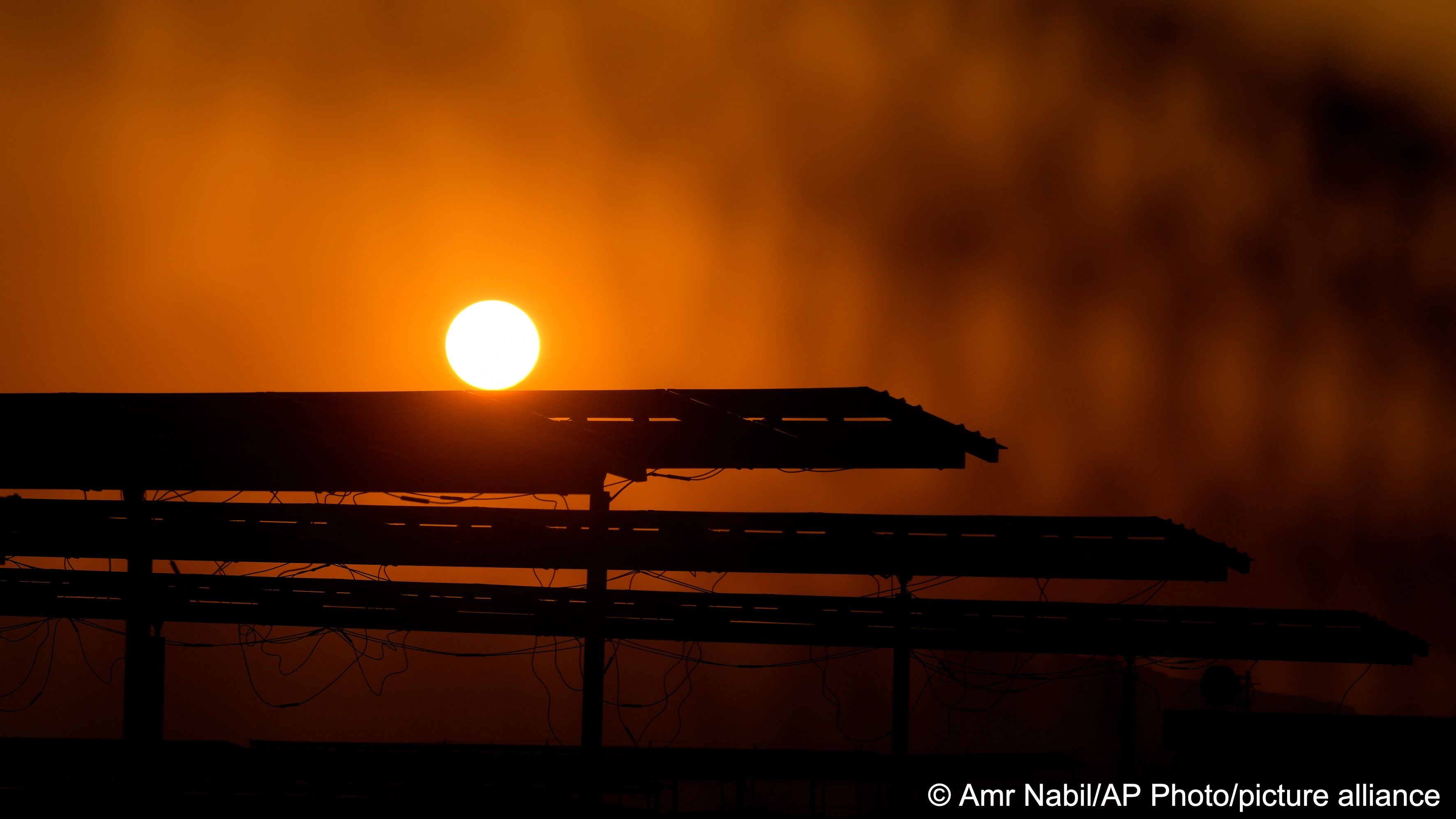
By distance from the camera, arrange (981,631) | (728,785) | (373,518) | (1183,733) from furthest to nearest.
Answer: (728,785) → (981,631) → (373,518) → (1183,733)

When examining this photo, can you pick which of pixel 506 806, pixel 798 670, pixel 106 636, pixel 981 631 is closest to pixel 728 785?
pixel 798 670

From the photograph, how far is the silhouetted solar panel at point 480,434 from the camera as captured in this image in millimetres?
7578

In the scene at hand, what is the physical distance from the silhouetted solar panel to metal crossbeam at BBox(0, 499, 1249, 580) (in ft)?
4.57

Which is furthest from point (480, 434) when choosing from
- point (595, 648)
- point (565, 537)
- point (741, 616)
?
point (741, 616)

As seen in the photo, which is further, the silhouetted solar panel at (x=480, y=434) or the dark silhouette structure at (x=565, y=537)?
the dark silhouette structure at (x=565, y=537)

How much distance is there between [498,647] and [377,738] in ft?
21.6

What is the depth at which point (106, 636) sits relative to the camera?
32.5m

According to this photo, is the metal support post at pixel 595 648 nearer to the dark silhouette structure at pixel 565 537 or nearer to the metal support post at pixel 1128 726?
the dark silhouette structure at pixel 565 537

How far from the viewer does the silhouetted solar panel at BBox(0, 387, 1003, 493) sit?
24.9 feet

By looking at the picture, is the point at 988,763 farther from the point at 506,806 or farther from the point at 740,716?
the point at 506,806

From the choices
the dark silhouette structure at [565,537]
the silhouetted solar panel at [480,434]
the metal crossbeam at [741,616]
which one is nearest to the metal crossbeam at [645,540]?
the dark silhouette structure at [565,537]

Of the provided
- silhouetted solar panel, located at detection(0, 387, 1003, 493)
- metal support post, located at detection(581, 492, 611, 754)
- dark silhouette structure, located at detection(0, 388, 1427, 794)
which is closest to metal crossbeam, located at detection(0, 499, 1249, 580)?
dark silhouette structure, located at detection(0, 388, 1427, 794)

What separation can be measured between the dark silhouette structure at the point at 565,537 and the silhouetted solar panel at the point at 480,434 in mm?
22

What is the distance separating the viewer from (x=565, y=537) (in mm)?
9820
